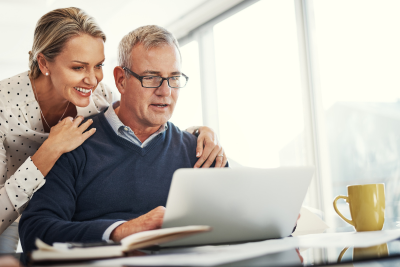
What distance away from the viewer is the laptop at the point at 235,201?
2.26 feet

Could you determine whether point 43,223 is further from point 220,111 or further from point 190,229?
point 220,111

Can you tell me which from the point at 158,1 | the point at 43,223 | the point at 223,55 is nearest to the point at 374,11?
the point at 223,55

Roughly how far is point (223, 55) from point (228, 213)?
12.0 feet

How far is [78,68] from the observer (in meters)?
1.47

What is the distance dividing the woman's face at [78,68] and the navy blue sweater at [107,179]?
15cm

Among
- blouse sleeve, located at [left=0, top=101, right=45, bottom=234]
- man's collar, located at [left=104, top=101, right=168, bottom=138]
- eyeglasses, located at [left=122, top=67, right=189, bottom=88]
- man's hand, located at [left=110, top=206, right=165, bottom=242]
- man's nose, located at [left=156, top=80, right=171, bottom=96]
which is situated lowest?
man's hand, located at [left=110, top=206, right=165, bottom=242]

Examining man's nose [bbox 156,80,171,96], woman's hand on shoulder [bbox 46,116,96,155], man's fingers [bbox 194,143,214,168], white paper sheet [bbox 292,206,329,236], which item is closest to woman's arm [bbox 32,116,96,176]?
woman's hand on shoulder [bbox 46,116,96,155]

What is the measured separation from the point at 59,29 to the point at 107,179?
0.62 meters

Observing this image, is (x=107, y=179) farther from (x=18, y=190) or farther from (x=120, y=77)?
(x=120, y=77)

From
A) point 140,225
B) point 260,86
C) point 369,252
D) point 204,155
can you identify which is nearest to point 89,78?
point 204,155

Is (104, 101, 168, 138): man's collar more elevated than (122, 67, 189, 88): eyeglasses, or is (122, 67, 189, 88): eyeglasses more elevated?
(122, 67, 189, 88): eyeglasses

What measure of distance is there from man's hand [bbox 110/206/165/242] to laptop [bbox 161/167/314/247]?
9cm

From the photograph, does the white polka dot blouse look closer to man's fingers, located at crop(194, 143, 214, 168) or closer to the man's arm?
the man's arm

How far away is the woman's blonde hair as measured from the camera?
4.69 feet
